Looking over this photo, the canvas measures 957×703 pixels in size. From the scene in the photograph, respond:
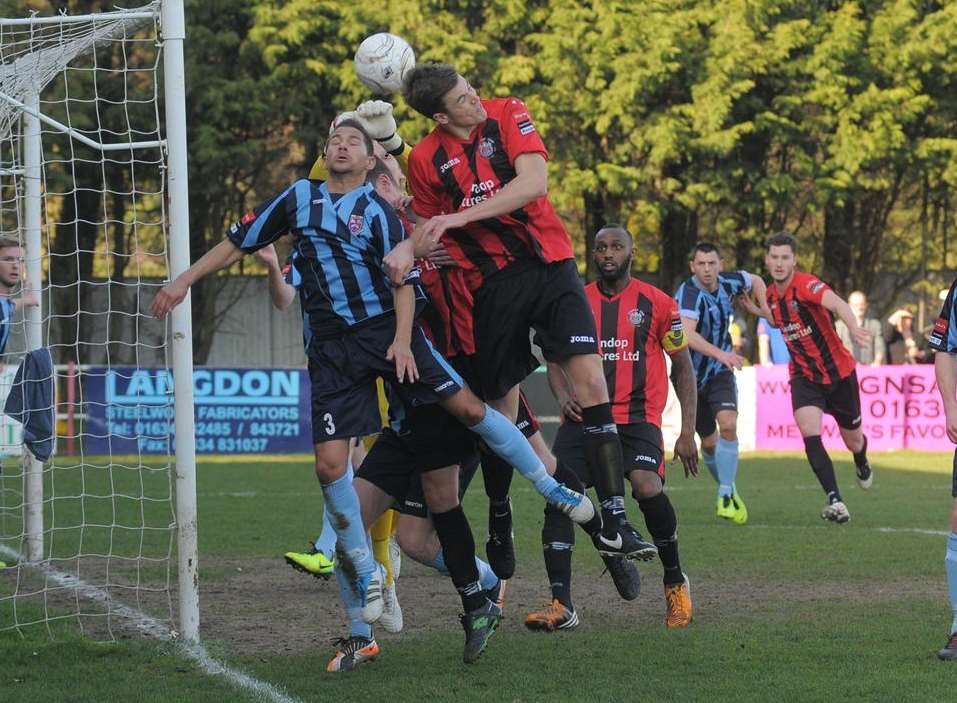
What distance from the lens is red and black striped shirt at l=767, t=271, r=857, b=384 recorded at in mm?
12758

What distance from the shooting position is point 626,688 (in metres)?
5.77

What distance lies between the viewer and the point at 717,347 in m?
12.8

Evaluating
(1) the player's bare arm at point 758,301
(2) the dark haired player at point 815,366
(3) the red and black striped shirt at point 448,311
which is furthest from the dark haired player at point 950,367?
(1) the player's bare arm at point 758,301

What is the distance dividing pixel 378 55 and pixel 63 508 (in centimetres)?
805

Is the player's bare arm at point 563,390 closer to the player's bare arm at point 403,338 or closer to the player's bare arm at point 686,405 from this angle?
the player's bare arm at point 686,405

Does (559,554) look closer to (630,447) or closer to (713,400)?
(630,447)

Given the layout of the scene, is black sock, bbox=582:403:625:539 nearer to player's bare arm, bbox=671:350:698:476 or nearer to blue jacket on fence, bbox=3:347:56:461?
player's bare arm, bbox=671:350:698:476

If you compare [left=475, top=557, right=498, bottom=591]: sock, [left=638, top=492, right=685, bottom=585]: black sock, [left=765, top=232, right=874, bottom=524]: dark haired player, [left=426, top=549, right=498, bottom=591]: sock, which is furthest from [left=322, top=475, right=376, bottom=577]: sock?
[left=765, top=232, right=874, bottom=524]: dark haired player

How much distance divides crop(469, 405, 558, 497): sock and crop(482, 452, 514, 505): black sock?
0.50m

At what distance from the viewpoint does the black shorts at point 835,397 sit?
13.0 m

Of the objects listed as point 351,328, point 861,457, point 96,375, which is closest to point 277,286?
point 96,375

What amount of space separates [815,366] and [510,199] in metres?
7.30

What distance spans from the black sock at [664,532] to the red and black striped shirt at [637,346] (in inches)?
19.9

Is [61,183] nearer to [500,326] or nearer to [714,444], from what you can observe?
[714,444]
